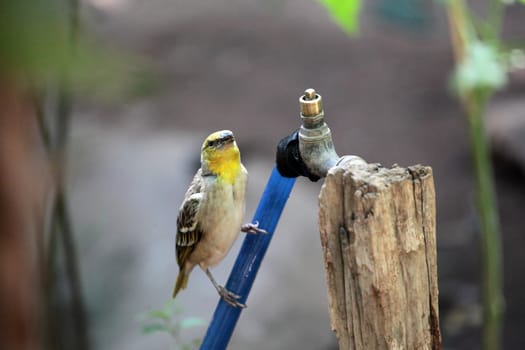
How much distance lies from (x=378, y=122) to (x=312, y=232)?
266 centimetres

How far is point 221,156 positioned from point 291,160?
0.64ft

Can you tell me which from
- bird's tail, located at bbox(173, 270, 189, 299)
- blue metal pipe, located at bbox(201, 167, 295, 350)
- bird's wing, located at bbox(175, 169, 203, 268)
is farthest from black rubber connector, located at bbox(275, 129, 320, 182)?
bird's tail, located at bbox(173, 270, 189, 299)

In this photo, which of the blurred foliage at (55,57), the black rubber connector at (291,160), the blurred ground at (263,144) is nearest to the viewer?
the blurred foliage at (55,57)

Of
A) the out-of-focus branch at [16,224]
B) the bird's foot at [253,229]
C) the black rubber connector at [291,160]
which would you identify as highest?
the black rubber connector at [291,160]

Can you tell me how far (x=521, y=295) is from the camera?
4625 mm

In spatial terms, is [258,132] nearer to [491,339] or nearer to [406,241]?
[491,339]

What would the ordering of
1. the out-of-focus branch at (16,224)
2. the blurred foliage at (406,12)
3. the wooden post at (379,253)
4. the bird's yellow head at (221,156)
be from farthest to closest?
the blurred foliage at (406,12) → the bird's yellow head at (221,156) → the wooden post at (379,253) → the out-of-focus branch at (16,224)

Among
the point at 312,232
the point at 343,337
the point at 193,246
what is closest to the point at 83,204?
the point at 312,232

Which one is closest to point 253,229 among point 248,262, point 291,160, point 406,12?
point 248,262

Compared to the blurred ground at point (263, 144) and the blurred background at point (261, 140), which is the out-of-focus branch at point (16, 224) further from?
the blurred ground at point (263, 144)

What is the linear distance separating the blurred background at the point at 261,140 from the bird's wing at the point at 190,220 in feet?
1.09

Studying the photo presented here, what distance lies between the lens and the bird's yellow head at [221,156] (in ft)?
5.54

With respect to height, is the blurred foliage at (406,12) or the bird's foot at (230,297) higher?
the blurred foliage at (406,12)

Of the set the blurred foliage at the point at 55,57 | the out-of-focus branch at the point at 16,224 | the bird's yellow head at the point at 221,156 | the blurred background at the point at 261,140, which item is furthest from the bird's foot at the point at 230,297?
the blurred foliage at the point at 55,57
